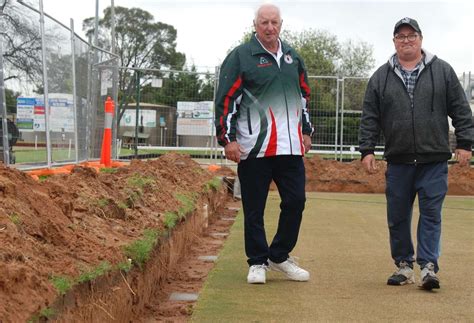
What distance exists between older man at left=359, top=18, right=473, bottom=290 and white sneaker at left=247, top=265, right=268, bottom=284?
87 cm

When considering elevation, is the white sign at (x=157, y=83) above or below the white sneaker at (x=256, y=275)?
above

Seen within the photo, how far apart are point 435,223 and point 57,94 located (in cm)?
697

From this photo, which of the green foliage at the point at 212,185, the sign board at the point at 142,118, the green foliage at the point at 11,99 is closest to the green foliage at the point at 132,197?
the green foliage at the point at 212,185

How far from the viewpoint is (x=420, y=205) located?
228 inches

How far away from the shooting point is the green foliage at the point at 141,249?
15.5 feet

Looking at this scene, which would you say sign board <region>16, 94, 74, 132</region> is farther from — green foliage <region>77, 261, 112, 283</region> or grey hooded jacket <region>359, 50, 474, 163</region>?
green foliage <region>77, 261, 112, 283</region>

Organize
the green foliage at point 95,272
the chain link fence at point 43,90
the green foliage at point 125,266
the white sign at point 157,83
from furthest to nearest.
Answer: the white sign at point 157,83 → the chain link fence at point 43,90 → the green foliage at point 125,266 → the green foliage at point 95,272

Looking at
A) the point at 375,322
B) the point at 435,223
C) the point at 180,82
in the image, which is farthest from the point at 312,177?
the point at 375,322

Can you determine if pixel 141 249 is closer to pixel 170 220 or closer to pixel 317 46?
pixel 170 220

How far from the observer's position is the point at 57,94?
449 inches

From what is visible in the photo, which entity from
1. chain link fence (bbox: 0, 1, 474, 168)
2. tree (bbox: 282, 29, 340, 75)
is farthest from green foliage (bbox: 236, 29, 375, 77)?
chain link fence (bbox: 0, 1, 474, 168)

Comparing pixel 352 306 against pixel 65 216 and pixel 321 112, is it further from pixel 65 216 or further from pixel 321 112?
pixel 321 112

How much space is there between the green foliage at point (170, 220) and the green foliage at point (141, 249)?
2.37ft

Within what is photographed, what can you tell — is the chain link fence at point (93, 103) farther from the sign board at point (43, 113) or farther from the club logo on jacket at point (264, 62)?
the club logo on jacket at point (264, 62)
